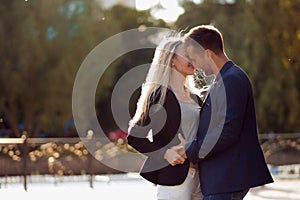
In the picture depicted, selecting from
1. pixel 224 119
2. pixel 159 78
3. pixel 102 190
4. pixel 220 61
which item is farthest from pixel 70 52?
pixel 224 119

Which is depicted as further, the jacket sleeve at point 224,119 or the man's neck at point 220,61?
the man's neck at point 220,61

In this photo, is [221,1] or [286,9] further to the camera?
[221,1]

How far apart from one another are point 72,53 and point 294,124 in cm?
977

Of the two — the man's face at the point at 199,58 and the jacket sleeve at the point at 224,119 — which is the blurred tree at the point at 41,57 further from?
the jacket sleeve at the point at 224,119

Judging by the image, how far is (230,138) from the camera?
13.9ft

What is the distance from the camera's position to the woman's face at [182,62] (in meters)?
4.46

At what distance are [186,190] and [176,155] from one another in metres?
0.22

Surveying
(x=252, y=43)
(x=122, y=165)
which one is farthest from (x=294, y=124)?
(x=122, y=165)

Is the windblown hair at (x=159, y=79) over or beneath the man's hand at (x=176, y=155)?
over

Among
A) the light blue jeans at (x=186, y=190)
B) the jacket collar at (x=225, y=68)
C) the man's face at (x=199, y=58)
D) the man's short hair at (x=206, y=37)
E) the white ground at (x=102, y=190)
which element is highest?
the man's short hair at (x=206, y=37)

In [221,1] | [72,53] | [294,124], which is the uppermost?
[221,1]

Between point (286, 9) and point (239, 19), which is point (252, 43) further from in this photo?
point (286, 9)

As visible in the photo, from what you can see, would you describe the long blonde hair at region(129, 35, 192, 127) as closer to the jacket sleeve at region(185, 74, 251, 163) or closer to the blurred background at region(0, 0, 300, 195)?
the jacket sleeve at region(185, 74, 251, 163)

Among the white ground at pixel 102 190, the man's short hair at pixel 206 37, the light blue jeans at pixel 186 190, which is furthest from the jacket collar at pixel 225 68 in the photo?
the white ground at pixel 102 190
